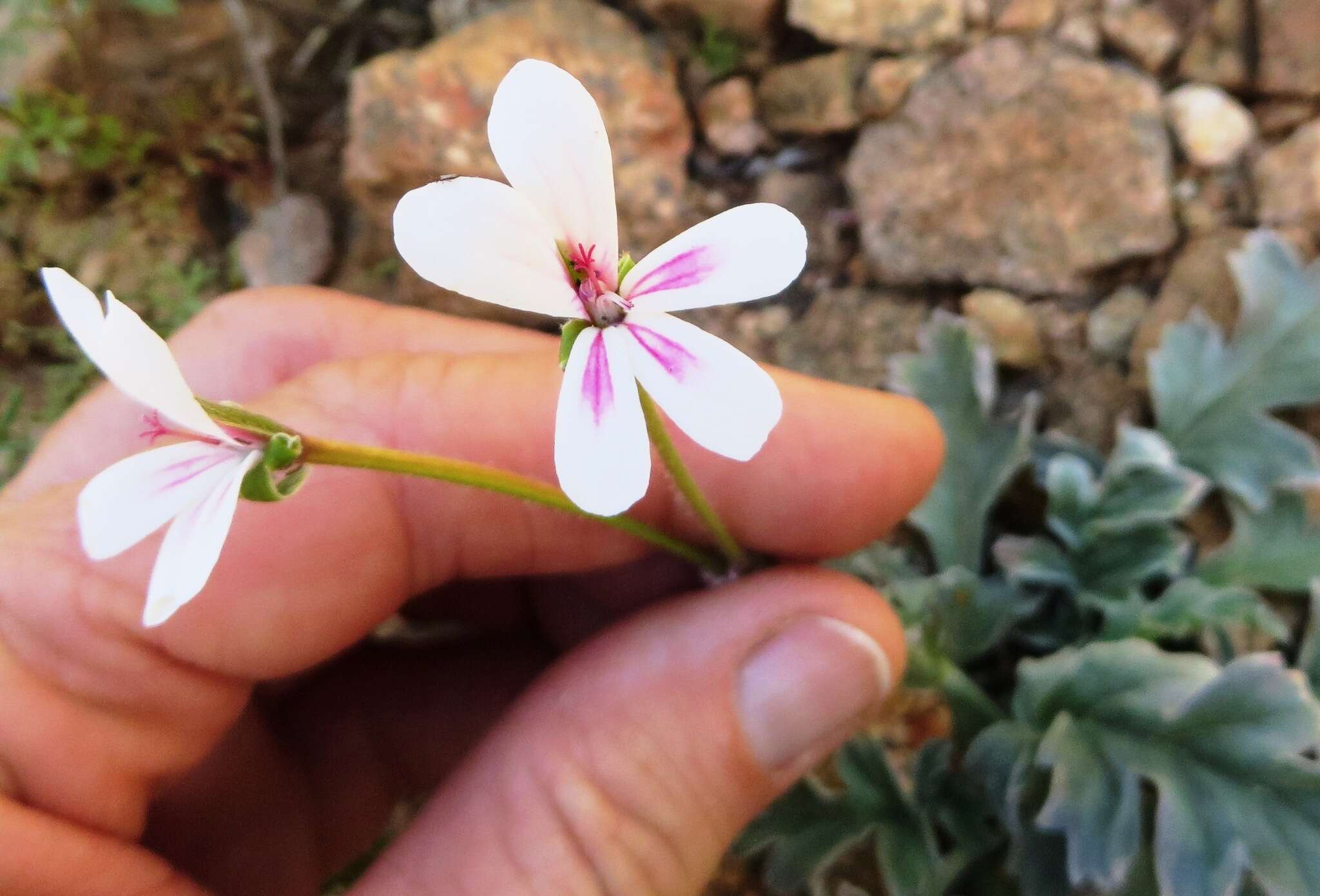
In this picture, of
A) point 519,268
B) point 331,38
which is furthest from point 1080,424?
point 331,38

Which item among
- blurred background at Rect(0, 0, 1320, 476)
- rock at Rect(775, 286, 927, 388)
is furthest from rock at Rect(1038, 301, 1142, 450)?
rock at Rect(775, 286, 927, 388)

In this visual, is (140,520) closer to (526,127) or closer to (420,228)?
(420,228)

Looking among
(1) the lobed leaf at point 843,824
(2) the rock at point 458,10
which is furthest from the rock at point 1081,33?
(1) the lobed leaf at point 843,824

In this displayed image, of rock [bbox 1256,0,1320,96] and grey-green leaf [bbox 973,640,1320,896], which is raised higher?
rock [bbox 1256,0,1320,96]

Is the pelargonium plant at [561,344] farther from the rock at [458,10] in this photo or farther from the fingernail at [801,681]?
the rock at [458,10]

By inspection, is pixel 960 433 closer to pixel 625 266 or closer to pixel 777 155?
pixel 777 155

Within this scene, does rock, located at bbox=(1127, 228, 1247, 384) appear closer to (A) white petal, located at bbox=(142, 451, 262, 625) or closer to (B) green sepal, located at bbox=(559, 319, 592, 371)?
(B) green sepal, located at bbox=(559, 319, 592, 371)
